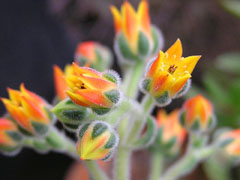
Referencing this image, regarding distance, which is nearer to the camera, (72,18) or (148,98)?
(148,98)

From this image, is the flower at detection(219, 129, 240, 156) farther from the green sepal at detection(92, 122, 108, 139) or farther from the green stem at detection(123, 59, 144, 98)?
the green sepal at detection(92, 122, 108, 139)

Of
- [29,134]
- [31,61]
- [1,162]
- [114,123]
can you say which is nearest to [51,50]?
[31,61]

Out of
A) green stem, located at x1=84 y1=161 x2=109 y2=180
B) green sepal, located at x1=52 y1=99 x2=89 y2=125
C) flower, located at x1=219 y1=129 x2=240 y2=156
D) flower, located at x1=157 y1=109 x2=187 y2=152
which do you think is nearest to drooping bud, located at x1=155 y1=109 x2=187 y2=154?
flower, located at x1=157 y1=109 x2=187 y2=152

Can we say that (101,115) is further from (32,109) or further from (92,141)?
(32,109)

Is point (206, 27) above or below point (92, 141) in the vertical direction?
above

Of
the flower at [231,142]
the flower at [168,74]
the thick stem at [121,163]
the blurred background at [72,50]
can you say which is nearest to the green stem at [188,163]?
the flower at [231,142]

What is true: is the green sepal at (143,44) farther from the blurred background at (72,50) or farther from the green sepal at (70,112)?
the blurred background at (72,50)
